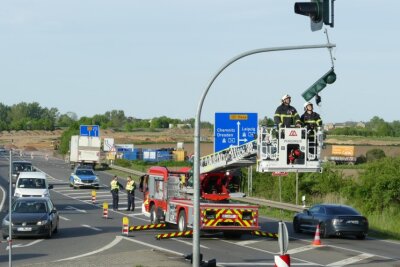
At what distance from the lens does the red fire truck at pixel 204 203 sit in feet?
98.1

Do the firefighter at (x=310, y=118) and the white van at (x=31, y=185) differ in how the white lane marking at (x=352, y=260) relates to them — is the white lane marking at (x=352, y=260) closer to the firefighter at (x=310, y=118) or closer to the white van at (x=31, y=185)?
the firefighter at (x=310, y=118)

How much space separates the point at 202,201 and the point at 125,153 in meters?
74.8

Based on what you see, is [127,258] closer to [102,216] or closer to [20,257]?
[20,257]

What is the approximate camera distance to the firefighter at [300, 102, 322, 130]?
2517cm

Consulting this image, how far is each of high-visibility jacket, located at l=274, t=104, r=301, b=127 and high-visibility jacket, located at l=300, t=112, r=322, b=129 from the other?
0.67 feet

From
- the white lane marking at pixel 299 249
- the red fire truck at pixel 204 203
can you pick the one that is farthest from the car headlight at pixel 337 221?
the red fire truck at pixel 204 203

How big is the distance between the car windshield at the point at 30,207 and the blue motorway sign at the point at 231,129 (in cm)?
975

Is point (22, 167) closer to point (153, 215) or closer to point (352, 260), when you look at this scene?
point (153, 215)

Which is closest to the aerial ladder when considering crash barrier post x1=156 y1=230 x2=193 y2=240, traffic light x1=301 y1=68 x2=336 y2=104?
crash barrier post x1=156 y1=230 x2=193 y2=240

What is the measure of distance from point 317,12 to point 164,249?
47.6ft

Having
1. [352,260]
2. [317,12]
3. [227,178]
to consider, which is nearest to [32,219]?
[227,178]

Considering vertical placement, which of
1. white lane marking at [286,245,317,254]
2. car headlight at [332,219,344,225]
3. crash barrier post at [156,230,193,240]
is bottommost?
A: white lane marking at [286,245,317,254]

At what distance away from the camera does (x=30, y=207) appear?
31.2 m

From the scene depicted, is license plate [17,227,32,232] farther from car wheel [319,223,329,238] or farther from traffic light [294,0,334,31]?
traffic light [294,0,334,31]
